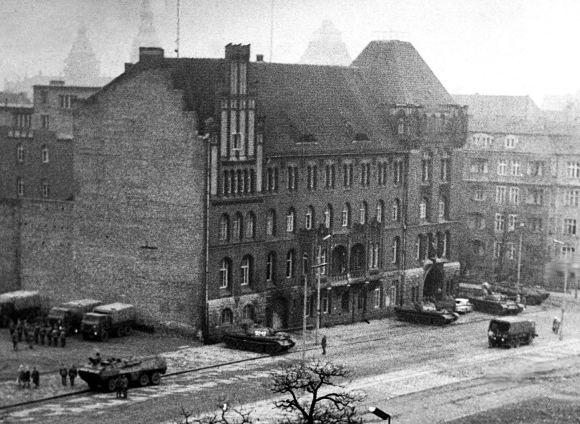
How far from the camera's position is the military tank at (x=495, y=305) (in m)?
101

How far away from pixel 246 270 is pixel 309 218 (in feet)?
26.3

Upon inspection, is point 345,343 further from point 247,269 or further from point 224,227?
point 224,227

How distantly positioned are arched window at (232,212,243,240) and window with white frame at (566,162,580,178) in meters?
43.3

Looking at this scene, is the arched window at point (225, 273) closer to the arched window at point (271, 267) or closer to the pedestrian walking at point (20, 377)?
the arched window at point (271, 267)

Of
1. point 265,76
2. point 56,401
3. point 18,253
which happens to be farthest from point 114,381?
point 265,76

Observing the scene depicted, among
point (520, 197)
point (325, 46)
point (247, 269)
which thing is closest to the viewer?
point (247, 269)

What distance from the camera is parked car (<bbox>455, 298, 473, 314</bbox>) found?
10112 cm

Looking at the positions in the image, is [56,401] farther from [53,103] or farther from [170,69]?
[53,103]

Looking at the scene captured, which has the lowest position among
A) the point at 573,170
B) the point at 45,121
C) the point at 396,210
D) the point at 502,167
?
the point at 396,210

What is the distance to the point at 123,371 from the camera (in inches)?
2704

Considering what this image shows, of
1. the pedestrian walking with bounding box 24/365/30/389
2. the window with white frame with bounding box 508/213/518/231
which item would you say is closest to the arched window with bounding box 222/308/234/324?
the pedestrian walking with bounding box 24/365/30/389

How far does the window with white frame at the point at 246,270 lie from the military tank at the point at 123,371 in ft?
52.4

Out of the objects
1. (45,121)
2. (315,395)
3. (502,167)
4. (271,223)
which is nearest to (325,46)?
(502,167)

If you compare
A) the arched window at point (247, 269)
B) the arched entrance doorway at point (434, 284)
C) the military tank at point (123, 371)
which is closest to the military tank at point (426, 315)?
the arched entrance doorway at point (434, 284)
